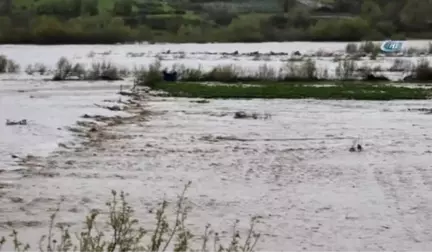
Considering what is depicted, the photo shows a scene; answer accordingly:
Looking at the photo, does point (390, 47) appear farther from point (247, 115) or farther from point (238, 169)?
point (238, 169)

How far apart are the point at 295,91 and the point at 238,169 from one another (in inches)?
895

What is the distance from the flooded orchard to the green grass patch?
6.17 m

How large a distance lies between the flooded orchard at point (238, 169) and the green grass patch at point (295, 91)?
243 inches

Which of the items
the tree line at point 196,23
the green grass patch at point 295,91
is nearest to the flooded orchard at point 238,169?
the green grass patch at point 295,91

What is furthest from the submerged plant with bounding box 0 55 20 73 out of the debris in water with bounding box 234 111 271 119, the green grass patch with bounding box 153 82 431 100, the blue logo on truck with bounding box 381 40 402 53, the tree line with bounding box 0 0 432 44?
the blue logo on truck with bounding box 381 40 402 53

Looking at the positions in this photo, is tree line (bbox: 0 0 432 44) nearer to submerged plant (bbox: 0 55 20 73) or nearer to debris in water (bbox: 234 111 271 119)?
submerged plant (bbox: 0 55 20 73)

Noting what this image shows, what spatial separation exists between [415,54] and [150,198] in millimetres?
64968

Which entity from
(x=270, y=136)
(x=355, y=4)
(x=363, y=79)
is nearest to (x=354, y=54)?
(x=363, y=79)

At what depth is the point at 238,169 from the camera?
1805cm

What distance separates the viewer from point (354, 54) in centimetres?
7712

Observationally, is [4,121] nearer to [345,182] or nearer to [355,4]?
[345,182]

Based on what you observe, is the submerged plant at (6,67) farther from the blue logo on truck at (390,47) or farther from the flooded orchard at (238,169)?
the blue logo on truck at (390,47)

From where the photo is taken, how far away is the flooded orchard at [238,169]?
12.7 m

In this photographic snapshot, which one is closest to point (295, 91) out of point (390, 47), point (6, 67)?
point (6, 67)
